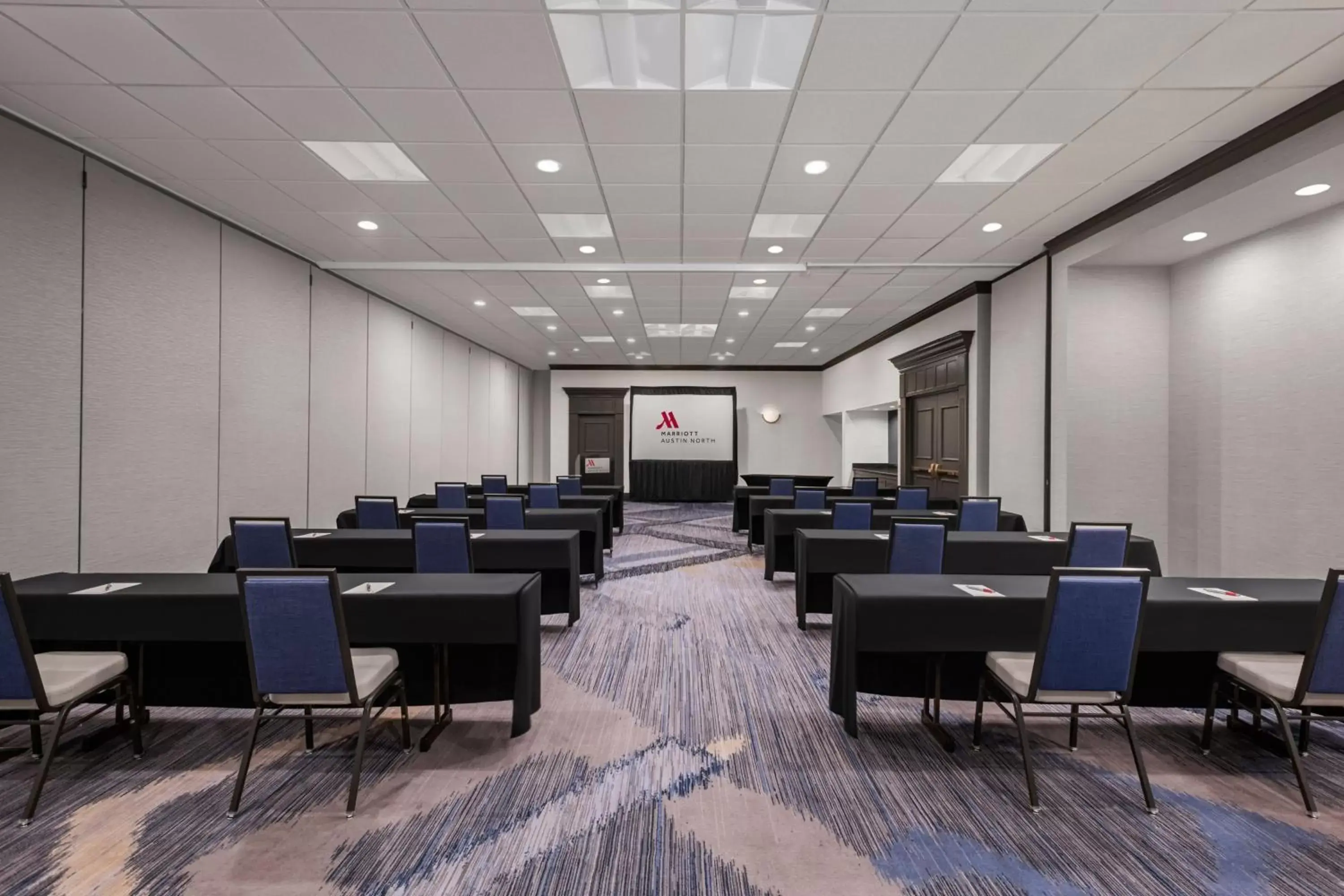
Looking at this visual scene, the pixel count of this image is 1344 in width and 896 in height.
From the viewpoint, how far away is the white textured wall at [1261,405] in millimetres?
4250

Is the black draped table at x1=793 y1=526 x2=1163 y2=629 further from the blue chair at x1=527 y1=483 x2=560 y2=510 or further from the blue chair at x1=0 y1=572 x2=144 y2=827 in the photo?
the blue chair at x1=0 y1=572 x2=144 y2=827

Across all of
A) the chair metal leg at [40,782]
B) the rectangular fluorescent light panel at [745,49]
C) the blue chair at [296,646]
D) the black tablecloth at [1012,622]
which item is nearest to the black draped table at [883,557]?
the black tablecloth at [1012,622]

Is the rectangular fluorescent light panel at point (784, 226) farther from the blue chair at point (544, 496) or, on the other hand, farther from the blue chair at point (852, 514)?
the blue chair at point (544, 496)

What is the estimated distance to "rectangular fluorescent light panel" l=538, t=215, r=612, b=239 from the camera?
546cm

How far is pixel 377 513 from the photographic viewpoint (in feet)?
18.4

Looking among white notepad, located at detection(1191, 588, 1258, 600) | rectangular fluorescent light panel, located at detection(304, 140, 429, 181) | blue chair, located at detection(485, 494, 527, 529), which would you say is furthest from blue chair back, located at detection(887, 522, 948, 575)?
rectangular fluorescent light panel, located at detection(304, 140, 429, 181)

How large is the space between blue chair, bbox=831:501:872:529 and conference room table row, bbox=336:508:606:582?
7.54 ft

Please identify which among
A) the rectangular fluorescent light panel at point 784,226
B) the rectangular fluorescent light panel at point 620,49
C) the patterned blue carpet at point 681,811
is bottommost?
the patterned blue carpet at point 681,811

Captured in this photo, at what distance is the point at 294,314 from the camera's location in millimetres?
6488

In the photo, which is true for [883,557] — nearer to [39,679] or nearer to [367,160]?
[39,679]

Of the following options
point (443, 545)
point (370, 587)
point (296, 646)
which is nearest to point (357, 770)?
point (296, 646)

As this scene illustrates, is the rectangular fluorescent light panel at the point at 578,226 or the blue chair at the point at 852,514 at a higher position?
the rectangular fluorescent light panel at the point at 578,226

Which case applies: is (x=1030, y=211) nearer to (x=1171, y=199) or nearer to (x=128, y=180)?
(x=1171, y=199)

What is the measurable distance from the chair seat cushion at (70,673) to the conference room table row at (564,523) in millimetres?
3002
